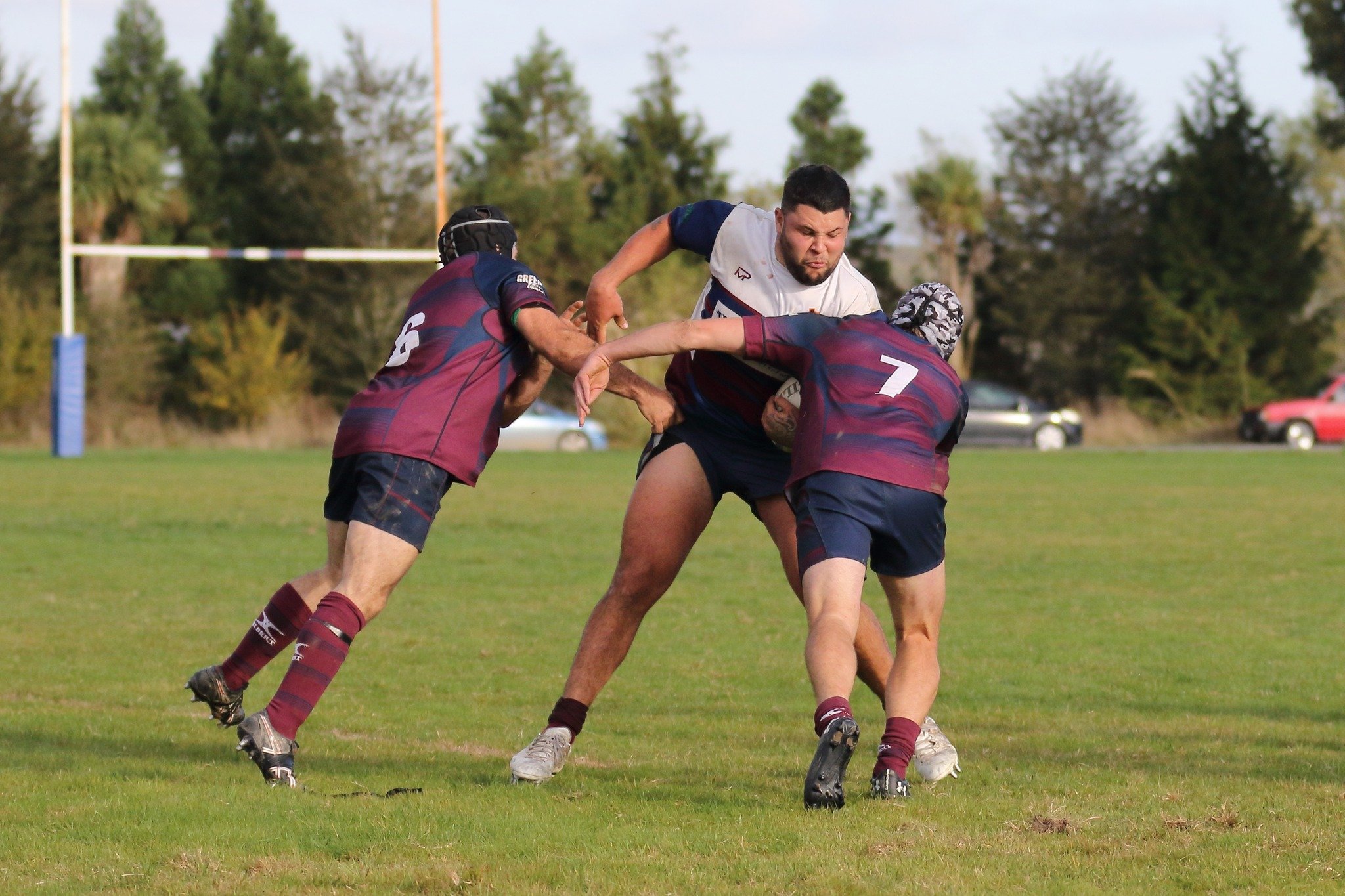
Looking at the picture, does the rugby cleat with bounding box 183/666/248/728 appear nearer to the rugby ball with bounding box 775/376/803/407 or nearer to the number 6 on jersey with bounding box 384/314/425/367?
the number 6 on jersey with bounding box 384/314/425/367

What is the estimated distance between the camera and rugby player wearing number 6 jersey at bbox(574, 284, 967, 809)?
199 inches

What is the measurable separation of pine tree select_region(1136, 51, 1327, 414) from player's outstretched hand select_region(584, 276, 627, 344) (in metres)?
40.8

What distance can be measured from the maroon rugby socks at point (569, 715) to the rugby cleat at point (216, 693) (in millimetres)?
1117

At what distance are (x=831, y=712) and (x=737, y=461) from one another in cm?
138

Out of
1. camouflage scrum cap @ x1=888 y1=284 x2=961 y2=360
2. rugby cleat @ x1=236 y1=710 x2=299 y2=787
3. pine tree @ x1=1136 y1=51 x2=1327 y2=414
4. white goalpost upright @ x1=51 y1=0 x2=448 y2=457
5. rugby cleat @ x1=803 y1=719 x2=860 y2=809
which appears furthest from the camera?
pine tree @ x1=1136 y1=51 x2=1327 y2=414

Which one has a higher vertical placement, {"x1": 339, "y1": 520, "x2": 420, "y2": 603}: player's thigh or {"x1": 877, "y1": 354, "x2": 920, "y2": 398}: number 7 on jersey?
→ {"x1": 877, "y1": 354, "x2": 920, "y2": 398}: number 7 on jersey

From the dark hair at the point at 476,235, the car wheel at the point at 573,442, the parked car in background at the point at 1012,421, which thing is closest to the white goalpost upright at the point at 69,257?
the car wheel at the point at 573,442

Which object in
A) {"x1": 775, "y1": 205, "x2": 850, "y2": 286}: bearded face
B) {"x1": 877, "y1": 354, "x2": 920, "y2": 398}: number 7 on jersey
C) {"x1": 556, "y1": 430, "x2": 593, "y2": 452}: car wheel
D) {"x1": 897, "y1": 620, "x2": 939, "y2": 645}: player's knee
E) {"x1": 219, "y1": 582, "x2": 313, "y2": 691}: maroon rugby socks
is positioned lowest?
{"x1": 556, "y1": 430, "x2": 593, "y2": 452}: car wheel

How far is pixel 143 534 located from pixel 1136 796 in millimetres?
12438

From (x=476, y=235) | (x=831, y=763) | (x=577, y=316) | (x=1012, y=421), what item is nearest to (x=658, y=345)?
(x=577, y=316)

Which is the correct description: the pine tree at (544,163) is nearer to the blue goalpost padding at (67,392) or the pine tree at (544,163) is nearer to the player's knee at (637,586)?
the blue goalpost padding at (67,392)

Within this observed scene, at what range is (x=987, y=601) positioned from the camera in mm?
11336

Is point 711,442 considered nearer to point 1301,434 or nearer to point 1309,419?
point 1309,419

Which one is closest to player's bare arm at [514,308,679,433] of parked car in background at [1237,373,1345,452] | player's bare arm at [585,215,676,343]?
player's bare arm at [585,215,676,343]
